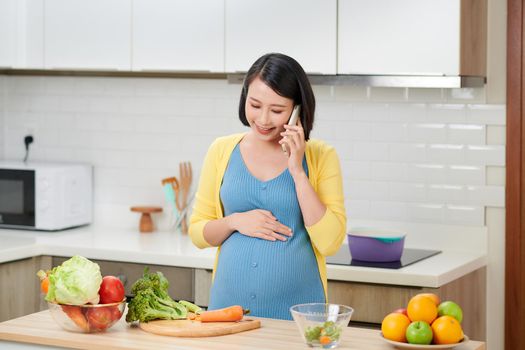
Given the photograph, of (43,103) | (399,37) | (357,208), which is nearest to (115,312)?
(399,37)

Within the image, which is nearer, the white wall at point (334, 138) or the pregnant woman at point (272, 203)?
the pregnant woman at point (272, 203)

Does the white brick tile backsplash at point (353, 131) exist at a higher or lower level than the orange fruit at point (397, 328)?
higher

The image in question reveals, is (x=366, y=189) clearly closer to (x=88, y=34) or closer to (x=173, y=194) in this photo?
(x=173, y=194)

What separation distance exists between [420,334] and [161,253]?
179 centimetres

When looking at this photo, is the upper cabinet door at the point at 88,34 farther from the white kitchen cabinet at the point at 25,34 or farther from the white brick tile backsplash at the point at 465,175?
the white brick tile backsplash at the point at 465,175

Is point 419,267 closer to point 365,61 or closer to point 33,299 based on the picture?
point 365,61

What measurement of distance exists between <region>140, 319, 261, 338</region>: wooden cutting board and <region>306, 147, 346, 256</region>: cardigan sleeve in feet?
1.24

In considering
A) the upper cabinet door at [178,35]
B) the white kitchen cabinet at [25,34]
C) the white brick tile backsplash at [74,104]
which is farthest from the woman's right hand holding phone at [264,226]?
the white brick tile backsplash at [74,104]

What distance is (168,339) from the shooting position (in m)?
2.57

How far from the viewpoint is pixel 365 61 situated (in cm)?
388

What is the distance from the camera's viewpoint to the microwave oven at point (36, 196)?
4527 millimetres

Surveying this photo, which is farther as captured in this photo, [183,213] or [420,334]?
[183,213]

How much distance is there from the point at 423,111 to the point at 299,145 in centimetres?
139

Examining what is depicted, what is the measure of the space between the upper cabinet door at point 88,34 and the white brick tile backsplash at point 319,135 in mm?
363
